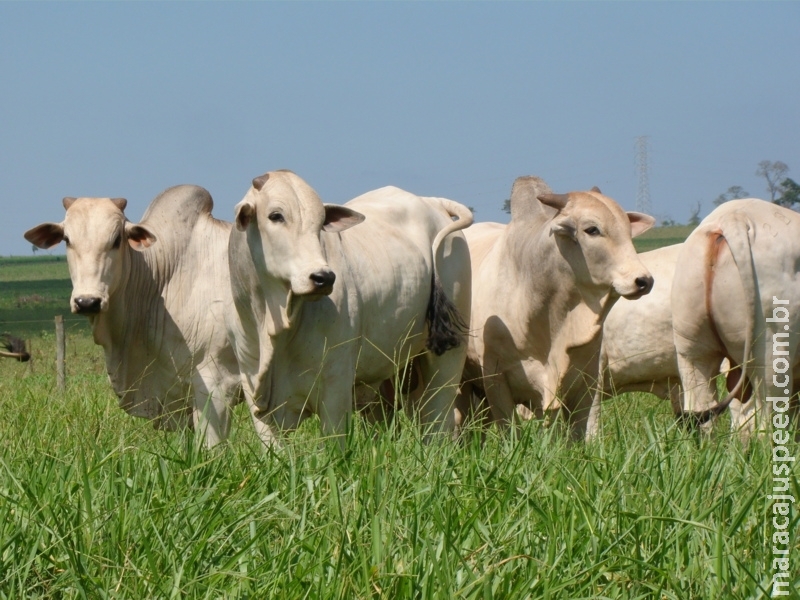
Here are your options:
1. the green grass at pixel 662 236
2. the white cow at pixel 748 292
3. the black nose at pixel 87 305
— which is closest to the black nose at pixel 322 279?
the black nose at pixel 87 305

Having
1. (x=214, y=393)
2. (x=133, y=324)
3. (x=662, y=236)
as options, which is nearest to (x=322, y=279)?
(x=214, y=393)

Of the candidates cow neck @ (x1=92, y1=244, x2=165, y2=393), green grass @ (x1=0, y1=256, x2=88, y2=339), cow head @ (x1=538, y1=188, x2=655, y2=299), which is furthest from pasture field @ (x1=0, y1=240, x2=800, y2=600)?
green grass @ (x1=0, y1=256, x2=88, y2=339)

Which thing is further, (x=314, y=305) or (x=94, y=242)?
(x=94, y=242)

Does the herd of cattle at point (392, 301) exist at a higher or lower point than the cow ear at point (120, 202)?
lower

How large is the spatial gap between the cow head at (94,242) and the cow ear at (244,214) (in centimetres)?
107

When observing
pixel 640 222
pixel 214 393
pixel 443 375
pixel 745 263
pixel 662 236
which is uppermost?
pixel 640 222

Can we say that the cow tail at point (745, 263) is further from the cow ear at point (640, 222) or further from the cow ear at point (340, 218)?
the cow ear at point (340, 218)

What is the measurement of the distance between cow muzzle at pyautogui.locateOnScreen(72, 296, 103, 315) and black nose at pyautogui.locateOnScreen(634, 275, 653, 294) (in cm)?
295

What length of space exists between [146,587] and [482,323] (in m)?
4.39

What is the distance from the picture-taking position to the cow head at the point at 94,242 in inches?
236

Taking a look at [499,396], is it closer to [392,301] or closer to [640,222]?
[392,301]

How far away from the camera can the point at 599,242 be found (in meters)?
6.25

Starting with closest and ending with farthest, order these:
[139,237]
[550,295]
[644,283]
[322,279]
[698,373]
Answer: [322,279] → [644,283] → [139,237] → [550,295] → [698,373]

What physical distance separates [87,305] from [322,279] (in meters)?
1.55
